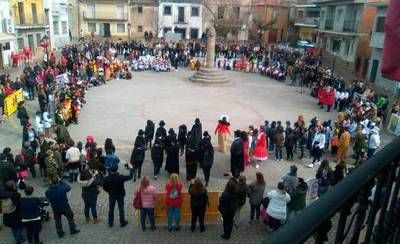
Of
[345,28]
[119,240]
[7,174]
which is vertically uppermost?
[345,28]

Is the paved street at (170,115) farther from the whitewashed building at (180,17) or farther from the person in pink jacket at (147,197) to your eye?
the whitewashed building at (180,17)

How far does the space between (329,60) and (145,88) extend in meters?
22.9

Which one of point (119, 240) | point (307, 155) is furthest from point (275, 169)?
point (119, 240)

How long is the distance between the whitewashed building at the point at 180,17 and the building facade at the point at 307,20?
14.7 meters

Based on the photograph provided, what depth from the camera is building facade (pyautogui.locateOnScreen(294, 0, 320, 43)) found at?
51547mm

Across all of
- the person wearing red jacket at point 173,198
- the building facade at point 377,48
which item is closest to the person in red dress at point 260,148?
the person wearing red jacket at point 173,198

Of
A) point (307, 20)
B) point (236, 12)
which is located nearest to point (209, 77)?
point (307, 20)

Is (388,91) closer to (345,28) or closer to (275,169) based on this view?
(345,28)

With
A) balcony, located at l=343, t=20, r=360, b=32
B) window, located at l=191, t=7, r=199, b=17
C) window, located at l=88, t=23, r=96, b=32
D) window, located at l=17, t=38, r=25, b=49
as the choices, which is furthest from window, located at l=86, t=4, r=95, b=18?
balcony, located at l=343, t=20, r=360, b=32

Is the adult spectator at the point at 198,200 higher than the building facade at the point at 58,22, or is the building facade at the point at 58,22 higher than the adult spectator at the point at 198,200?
the building facade at the point at 58,22

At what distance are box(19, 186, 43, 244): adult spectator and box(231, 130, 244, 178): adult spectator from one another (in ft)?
20.1

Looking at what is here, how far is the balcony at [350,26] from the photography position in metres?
37.0

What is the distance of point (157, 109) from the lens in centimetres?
2102

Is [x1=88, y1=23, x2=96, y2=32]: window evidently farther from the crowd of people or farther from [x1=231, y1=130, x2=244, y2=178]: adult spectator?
[x1=231, y1=130, x2=244, y2=178]: adult spectator
